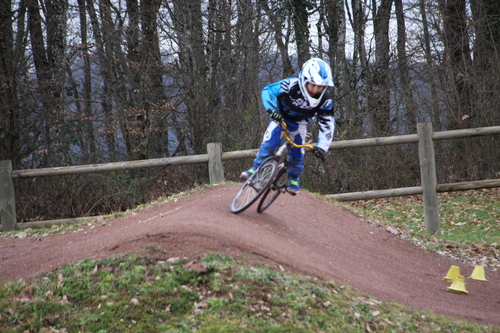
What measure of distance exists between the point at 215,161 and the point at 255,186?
9.93ft

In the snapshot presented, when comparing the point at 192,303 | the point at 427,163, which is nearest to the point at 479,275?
the point at 427,163

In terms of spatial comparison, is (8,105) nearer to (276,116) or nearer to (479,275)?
(276,116)

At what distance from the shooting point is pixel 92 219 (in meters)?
9.52

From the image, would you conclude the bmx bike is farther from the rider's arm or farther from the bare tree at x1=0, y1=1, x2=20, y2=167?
the bare tree at x1=0, y1=1, x2=20, y2=167

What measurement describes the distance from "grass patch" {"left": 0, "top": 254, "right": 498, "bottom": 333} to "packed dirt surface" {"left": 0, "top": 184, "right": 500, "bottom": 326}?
1.21 feet

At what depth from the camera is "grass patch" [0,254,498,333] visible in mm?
4043

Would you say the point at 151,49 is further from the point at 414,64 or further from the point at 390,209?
the point at 414,64

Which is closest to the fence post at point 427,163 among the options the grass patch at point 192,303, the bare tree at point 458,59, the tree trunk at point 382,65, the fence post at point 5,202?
the grass patch at point 192,303

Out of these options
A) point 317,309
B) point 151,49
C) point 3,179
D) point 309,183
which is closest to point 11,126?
point 3,179

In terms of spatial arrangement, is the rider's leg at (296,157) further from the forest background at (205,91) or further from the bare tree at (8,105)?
the bare tree at (8,105)

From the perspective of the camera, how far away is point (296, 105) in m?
7.07

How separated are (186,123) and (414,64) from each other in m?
8.92

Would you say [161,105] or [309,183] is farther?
[161,105]

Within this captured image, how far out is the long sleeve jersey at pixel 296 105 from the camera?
23.1ft
